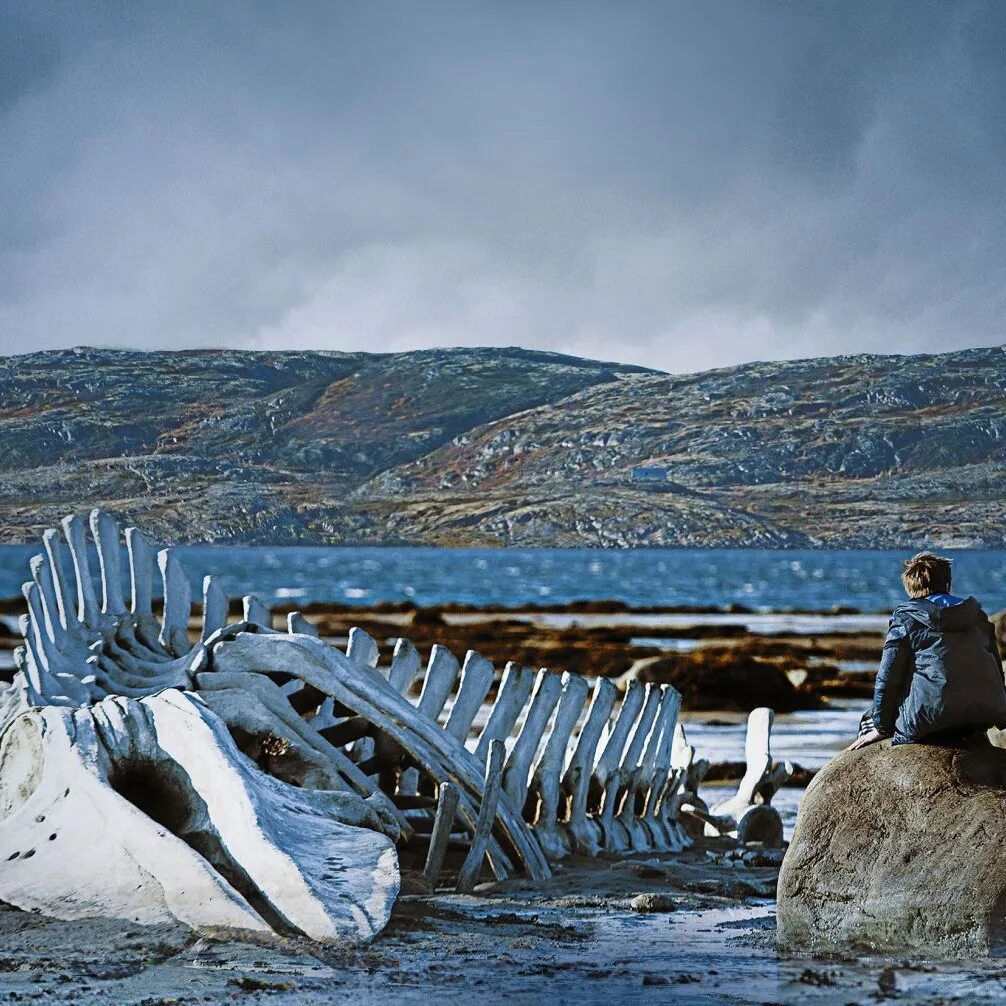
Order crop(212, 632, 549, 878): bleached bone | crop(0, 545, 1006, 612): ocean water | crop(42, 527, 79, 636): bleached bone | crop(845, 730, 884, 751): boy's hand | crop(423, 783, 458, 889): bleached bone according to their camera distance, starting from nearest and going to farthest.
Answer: crop(845, 730, 884, 751): boy's hand, crop(423, 783, 458, 889): bleached bone, crop(212, 632, 549, 878): bleached bone, crop(42, 527, 79, 636): bleached bone, crop(0, 545, 1006, 612): ocean water

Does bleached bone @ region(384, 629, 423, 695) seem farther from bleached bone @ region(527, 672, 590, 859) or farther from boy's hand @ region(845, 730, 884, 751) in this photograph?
boy's hand @ region(845, 730, 884, 751)

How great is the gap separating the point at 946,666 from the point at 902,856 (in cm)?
70

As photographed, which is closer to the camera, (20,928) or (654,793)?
(20,928)

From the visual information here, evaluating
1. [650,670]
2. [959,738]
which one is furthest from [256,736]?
[650,670]

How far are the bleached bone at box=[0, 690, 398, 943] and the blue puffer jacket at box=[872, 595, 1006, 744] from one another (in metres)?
2.01

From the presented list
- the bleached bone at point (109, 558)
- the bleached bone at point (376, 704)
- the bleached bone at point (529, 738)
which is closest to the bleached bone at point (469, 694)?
the bleached bone at point (529, 738)

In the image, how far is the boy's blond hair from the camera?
590 cm

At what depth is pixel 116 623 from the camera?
8172 millimetres

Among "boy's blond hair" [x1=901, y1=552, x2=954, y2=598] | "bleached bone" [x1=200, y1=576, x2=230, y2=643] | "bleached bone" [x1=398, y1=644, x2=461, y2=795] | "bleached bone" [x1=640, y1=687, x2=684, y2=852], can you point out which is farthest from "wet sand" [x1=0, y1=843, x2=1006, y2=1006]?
"bleached bone" [x1=640, y1=687, x2=684, y2=852]

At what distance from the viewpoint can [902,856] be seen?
5.62 metres

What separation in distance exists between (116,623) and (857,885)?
4.20 meters

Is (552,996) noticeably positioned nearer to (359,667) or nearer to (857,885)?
(857,885)

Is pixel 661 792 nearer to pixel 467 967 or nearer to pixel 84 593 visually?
pixel 84 593

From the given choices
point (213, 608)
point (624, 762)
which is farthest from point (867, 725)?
point (213, 608)
